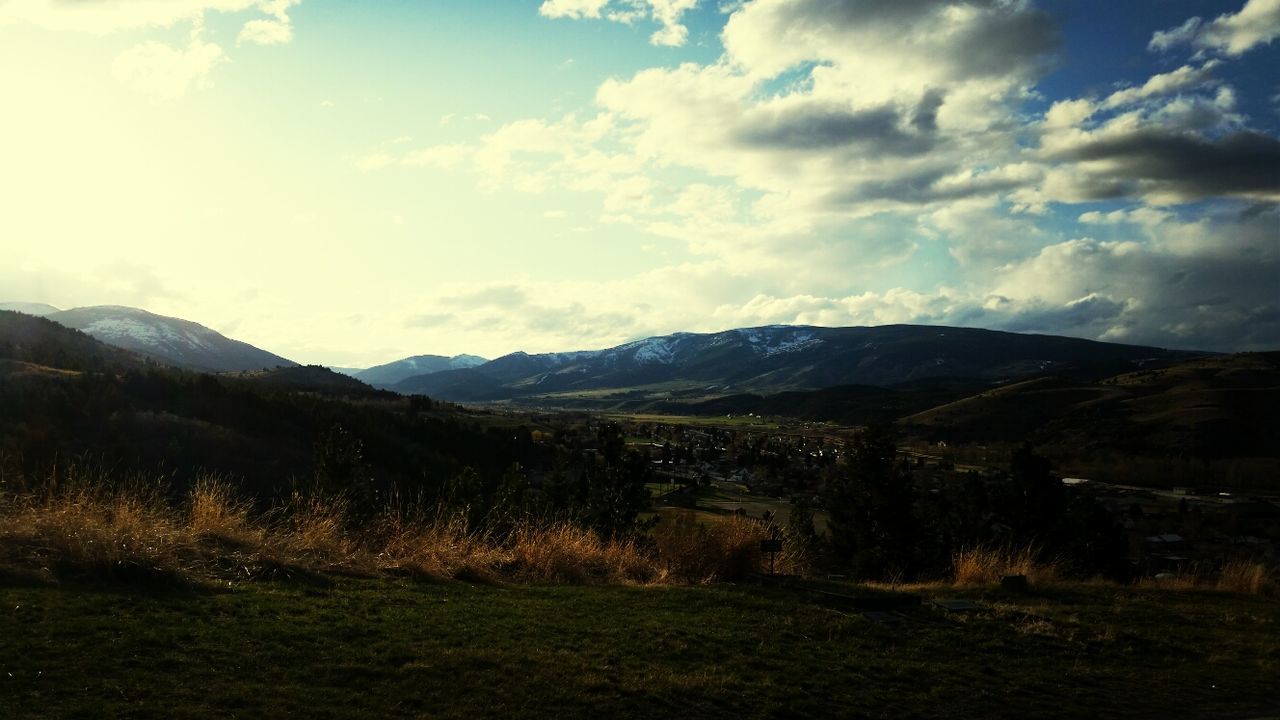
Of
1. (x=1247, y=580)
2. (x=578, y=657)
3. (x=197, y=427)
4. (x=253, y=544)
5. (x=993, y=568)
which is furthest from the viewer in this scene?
(x=197, y=427)

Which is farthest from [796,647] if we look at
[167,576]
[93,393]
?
[93,393]

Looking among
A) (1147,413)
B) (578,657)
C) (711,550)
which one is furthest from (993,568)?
(1147,413)

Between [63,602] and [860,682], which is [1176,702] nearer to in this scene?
[860,682]

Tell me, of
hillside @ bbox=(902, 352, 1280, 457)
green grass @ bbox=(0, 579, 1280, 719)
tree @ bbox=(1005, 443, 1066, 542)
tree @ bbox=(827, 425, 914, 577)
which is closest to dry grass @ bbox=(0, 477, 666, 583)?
green grass @ bbox=(0, 579, 1280, 719)

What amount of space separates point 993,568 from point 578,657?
9364 mm

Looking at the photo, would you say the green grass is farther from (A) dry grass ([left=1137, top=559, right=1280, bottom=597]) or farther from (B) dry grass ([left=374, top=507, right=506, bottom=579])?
(A) dry grass ([left=1137, top=559, right=1280, bottom=597])

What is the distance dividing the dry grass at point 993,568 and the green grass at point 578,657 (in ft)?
8.41

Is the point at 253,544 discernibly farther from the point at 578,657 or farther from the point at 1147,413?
the point at 1147,413

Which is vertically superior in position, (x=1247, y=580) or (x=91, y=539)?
(x=91, y=539)

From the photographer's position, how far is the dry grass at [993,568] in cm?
1298

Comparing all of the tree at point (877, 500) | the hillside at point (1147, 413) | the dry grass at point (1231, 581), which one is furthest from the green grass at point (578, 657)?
the hillside at point (1147, 413)

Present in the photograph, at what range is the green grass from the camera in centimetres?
575

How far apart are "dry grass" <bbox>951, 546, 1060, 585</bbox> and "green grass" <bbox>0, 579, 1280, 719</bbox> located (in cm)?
256

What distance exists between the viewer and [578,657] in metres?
7.18
